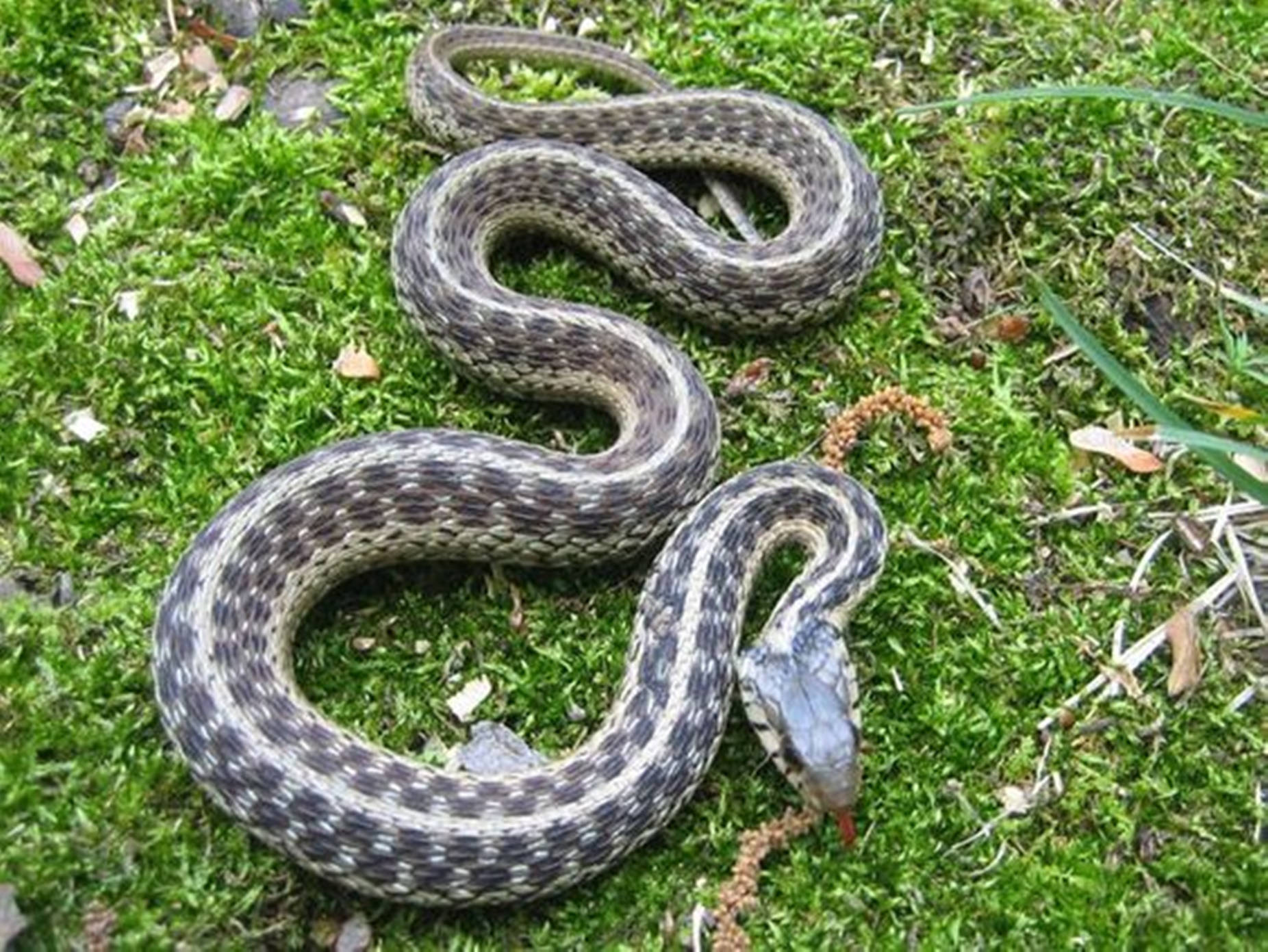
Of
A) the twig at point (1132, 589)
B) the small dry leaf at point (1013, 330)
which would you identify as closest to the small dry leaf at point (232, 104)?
the small dry leaf at point (1013, 330)

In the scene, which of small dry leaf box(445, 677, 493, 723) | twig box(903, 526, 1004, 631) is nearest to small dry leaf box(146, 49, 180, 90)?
small dry leaf box(445, 677, 493, 723)

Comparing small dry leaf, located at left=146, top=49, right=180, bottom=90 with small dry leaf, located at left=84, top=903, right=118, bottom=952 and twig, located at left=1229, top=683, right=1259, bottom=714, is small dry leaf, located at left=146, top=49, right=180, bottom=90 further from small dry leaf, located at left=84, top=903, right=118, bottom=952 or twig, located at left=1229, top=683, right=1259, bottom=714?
twig, located at left=1229, top=683, right=1259, bottom=714

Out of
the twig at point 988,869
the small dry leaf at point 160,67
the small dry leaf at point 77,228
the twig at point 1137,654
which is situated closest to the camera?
the twig at point 988,869

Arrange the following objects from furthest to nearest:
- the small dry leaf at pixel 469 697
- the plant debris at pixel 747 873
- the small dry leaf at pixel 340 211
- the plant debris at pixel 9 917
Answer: the small dry leaf at pixel 340 211
the small dry leaf at pixel 469 697
the plant debris at pixel 747 873
the plant debris at pixel 9 917

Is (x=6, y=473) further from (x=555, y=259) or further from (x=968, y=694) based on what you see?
(x=968, y=694)

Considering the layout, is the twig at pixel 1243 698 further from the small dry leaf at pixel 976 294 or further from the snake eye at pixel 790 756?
the small dry leaf at pixel 976 294

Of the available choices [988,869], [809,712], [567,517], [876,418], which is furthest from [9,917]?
[876,418]
